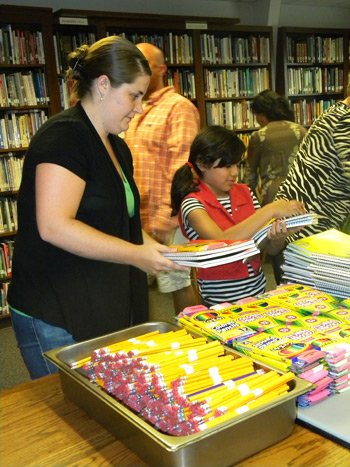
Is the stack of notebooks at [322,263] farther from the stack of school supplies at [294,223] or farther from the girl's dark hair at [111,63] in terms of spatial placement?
the girl's dark hair at [111,63]

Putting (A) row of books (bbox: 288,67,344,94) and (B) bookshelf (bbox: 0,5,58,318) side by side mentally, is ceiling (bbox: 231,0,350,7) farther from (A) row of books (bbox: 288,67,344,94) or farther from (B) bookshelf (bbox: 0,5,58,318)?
(B) bookshelf (bbox: 0,5,58,318)

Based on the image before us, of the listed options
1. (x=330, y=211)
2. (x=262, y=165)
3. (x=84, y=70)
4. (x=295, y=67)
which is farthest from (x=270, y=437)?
(x=295, y=67)

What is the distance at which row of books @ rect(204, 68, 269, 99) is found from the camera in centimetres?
519

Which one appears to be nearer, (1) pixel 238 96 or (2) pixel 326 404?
(2) pixel 326 404

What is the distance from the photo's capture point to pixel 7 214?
164 inches

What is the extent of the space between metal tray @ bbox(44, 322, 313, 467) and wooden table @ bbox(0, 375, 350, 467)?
2 centimetres

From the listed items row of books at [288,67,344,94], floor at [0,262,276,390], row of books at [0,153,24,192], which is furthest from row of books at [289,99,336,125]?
row of books at [0,153,24,192]

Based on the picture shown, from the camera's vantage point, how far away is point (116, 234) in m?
1.50

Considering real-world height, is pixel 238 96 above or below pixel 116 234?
above

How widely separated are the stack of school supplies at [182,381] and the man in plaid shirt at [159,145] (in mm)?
1675

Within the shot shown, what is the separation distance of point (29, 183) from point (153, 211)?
1450 mm

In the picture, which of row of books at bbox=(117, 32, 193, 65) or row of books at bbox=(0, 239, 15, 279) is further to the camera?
row of books at bbox=(117, 32, 193, 65)

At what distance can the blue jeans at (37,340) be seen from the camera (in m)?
1.45

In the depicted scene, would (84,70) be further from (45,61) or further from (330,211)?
(45,61)
